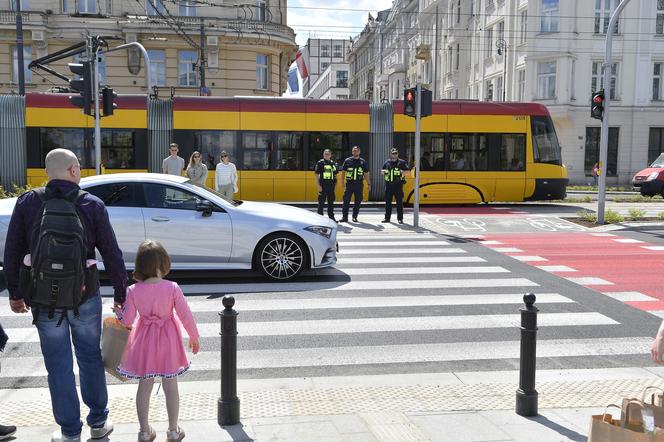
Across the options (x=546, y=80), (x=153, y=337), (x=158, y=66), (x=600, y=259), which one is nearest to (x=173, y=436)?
(x=153, y=337)

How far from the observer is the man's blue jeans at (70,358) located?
13.1ft

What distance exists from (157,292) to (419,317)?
4.19 meters

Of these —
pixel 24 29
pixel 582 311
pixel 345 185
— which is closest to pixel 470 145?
pixel 345 185

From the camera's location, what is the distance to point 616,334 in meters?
7.10

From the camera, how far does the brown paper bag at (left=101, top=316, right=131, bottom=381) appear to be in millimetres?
4098

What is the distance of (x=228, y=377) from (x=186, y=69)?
34942 mm

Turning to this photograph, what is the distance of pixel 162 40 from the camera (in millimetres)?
36188

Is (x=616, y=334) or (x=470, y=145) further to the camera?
(x=470, y=145)

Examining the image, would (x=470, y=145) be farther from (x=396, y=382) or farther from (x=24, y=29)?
(x=24, y=29)

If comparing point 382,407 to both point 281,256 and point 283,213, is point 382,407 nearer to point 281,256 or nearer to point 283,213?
point 281,256

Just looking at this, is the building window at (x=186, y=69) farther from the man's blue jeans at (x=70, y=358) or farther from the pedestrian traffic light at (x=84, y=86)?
the man's blue jeans at (x=70, y=358)

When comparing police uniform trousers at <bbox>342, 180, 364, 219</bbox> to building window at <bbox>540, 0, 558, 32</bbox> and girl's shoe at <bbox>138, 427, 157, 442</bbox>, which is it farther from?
building window at <bbox>540, 0, 558, 32</bbox>

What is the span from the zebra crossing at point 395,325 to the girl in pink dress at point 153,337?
5.17ft

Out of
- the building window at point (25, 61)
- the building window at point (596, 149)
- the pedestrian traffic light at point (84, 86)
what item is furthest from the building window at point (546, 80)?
the pedestrian traffic light at point (84, 86)
